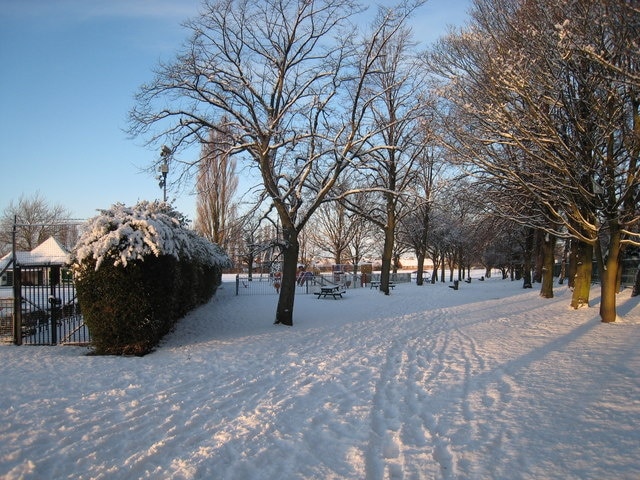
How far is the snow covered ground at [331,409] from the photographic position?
3.91 meters

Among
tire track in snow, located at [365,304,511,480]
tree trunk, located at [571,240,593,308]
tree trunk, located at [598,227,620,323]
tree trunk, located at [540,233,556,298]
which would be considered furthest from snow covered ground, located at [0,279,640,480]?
tree trunk, located at [540,233,556,298]

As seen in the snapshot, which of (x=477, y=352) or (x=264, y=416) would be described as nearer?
(x=264, y=416)

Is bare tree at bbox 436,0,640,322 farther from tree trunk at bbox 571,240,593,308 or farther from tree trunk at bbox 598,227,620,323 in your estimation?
tree trunk at bbox 571,240,593,308

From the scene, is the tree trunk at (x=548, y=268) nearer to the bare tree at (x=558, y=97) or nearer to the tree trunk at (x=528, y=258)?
the bare tree at (x=558, y=97)

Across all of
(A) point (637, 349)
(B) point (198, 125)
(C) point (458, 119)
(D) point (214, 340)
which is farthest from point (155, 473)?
(C) point (458, 119)

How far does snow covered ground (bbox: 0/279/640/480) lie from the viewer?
391 cm

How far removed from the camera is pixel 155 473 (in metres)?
3.74

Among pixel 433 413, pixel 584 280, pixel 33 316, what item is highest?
pixel 584 280

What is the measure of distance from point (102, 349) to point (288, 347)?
374cm

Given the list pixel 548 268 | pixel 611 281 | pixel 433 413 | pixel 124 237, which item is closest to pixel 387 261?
pixel 548 268

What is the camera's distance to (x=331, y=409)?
5469 mm

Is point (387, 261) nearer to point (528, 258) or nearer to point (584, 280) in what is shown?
point (584, 280)

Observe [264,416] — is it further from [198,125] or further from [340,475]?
[198,125]

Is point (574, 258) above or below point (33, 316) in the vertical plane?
above
